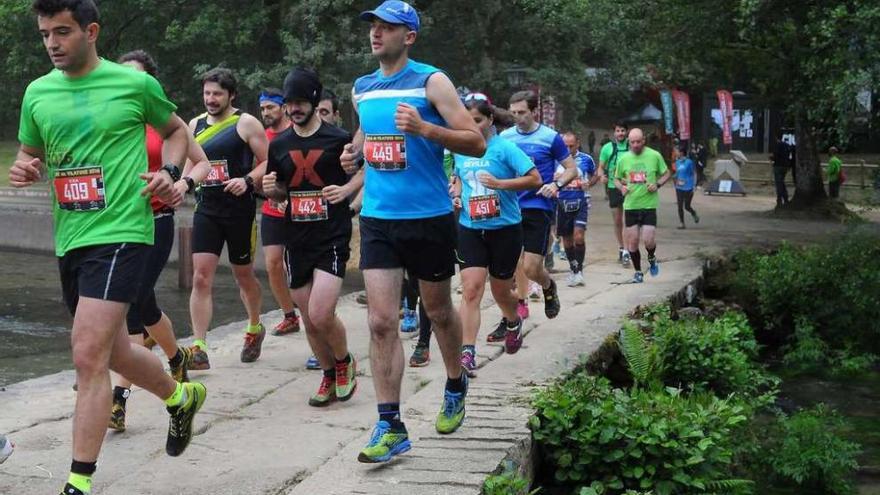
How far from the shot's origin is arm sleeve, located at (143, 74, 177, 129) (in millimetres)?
5102

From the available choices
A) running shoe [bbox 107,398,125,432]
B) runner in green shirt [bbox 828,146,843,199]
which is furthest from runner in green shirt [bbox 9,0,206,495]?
runner in green shirt [bbox 828,146,843,199]

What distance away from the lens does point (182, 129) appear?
5457mm

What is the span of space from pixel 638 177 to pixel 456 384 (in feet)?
27.2

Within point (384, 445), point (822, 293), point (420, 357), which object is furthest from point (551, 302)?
point (822, 293)

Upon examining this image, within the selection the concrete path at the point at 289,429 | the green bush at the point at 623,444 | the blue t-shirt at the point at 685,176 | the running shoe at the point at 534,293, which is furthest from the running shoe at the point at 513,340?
the blue t-shirt at the point at 685,176

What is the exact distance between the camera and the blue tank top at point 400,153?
5.59 meters

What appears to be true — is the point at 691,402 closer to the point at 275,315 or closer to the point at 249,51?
the point at 275,315

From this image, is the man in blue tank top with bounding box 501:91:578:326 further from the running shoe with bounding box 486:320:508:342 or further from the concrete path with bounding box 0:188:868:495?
the concrete path with bounding box 0:188:868:495

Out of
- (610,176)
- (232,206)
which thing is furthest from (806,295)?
(232,206)

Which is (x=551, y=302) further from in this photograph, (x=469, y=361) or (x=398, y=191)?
(x=398, y=191)

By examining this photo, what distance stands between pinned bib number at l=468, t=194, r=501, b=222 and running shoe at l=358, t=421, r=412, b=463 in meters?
2.78

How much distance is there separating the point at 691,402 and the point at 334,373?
2.23m

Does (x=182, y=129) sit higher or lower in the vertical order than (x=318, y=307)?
higher

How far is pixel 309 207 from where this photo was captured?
7211 mm
